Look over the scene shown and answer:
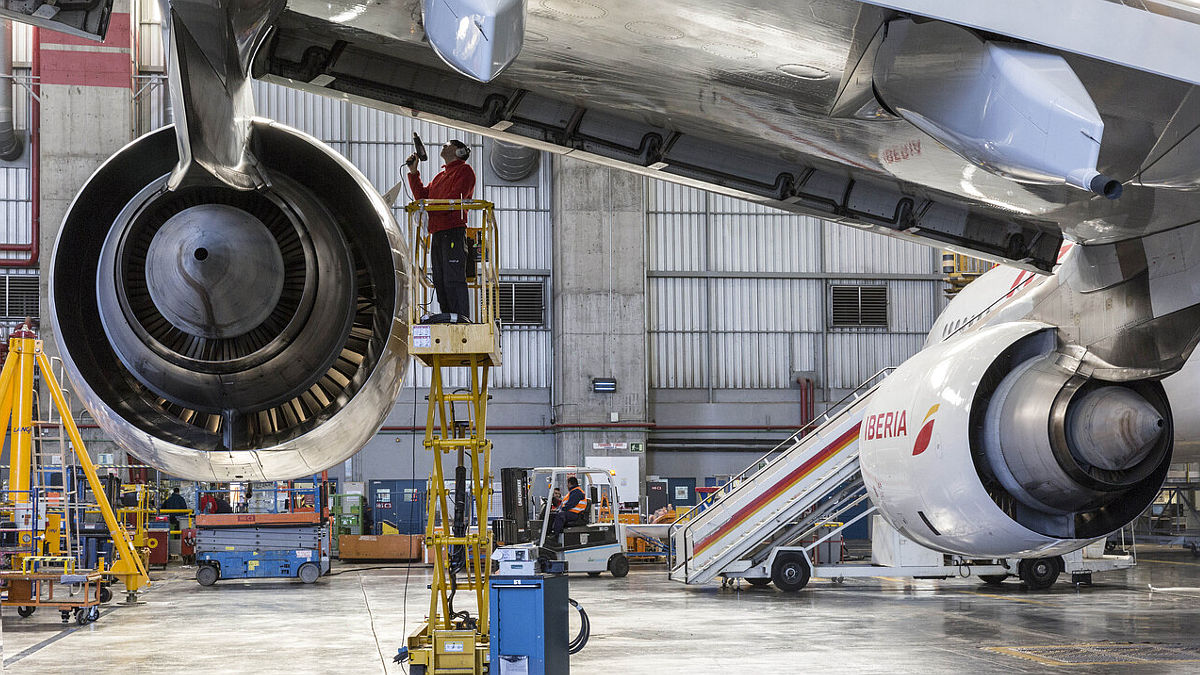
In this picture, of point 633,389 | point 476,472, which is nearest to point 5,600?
point 476,472

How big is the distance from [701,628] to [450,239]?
7.58 m

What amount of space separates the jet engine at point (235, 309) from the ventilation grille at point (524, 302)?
85.3 feet

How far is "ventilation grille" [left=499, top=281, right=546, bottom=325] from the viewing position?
104 ft

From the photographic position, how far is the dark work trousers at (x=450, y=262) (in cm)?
1023

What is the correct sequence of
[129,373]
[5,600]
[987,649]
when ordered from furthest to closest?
[5,600] → [987,649] → [129,373]

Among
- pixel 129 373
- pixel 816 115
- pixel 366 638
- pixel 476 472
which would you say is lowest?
pixel 366 638

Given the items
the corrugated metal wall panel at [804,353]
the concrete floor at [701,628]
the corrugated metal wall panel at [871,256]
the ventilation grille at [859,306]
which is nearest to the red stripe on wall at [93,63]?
the concrete floor at [701,628]

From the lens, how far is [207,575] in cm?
2297

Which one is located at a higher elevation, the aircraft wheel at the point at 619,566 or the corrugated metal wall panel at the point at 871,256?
the corrugated metal wall panel at the point at 871,256

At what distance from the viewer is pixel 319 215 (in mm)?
5457

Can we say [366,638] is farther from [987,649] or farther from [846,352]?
[846,352]

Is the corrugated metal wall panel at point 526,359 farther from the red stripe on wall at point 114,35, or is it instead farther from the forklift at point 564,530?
the red stripe on wall at point 114,35

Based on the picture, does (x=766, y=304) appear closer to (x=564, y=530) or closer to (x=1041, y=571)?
(x=564, y=530)

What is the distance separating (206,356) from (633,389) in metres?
25.5
